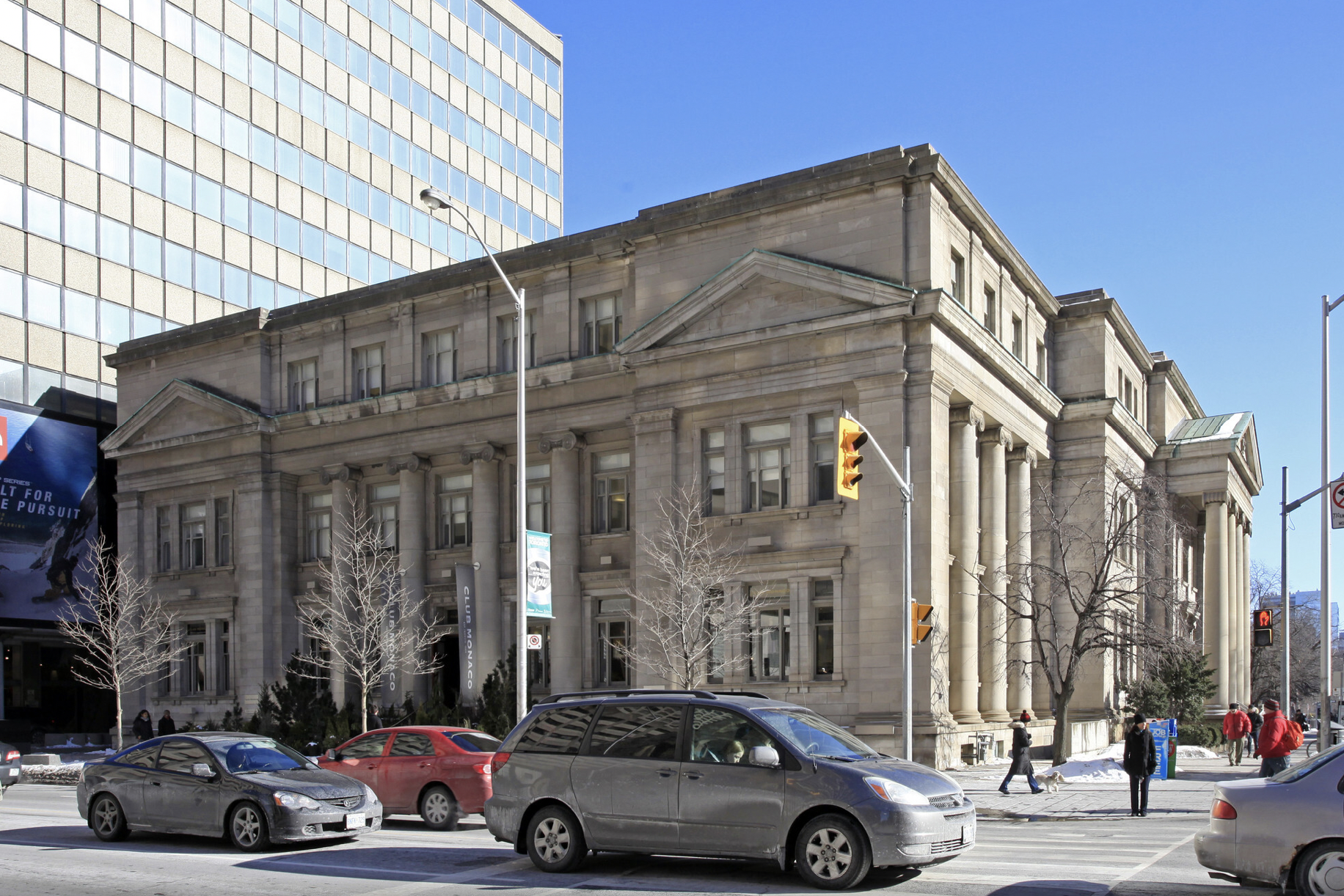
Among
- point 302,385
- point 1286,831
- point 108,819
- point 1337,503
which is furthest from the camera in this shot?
point 302,385

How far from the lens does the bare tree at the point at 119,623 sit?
1801 inches

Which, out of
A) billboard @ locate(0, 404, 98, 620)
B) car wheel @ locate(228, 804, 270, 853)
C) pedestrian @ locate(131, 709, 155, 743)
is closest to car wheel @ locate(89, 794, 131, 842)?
car wheel @ locate(228, 804, 270, 853)

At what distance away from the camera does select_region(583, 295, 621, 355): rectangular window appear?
39.4 metres

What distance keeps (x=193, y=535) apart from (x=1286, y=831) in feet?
148

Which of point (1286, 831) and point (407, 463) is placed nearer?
point (1286, 831)

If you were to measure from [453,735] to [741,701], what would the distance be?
817 centimetres

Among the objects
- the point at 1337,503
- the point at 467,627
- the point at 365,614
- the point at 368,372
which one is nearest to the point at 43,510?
the point at 368,372

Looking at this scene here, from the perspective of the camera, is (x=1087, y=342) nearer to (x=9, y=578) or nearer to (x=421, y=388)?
(x=421, y=388)

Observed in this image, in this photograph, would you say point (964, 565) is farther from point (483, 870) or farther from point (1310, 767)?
point (1310, 767)

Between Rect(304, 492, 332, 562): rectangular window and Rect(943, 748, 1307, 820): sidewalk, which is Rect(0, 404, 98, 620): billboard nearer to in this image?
Rect(304, 492, 332, 562): rectangular window

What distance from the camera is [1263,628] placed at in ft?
102

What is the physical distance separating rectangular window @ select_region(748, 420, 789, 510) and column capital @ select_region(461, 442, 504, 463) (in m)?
9.67

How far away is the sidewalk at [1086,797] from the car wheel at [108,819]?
41.5ft

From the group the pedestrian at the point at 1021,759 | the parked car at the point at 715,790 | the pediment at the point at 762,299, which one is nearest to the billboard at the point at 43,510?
the pediment at the point at 762,299
